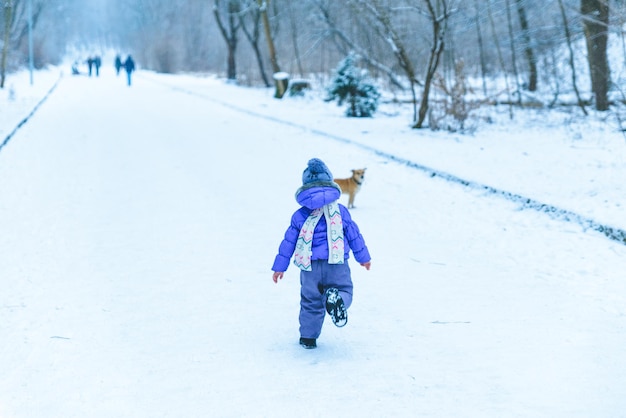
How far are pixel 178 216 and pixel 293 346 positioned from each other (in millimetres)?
4276

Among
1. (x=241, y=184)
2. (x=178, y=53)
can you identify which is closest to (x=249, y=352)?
(x=241, y=184)

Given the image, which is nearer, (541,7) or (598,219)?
(598,219)

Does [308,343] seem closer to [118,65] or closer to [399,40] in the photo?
[399,40]

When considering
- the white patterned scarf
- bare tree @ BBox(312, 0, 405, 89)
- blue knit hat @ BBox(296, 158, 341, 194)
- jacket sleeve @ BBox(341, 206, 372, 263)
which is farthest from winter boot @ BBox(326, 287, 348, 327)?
bare tree @ BBox(312, 0, 405, 89)

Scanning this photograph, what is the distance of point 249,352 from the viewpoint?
15.1 feet

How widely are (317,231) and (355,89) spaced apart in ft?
57.2

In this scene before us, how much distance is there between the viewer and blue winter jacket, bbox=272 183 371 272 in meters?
4.44

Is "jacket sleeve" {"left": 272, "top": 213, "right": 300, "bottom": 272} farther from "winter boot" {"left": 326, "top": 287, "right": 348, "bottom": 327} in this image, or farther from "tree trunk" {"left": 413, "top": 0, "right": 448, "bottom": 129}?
"tree trunk" {"left": 413, "top": 0, "right": 448, "bottom": 129}

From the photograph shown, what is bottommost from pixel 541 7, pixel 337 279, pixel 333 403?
pixel 333 403

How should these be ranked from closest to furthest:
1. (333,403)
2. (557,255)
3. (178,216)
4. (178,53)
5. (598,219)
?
(333,403) < (557,255) < (598,219) < (178,216) < (178,53)

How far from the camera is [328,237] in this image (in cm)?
451

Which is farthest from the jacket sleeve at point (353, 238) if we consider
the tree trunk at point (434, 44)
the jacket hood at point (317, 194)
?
the tree trunk at point (434, 44)

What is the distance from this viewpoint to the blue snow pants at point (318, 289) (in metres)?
4.57

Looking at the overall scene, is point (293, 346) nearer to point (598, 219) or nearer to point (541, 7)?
point (598, 219)
